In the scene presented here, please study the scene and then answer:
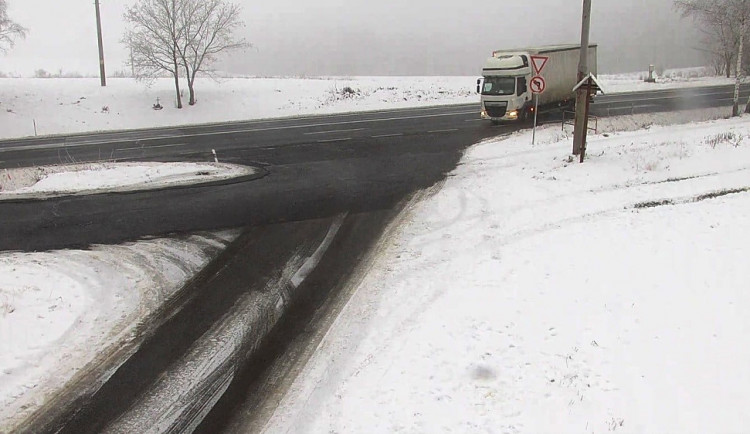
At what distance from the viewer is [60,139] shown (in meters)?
26.7

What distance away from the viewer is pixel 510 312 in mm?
6848

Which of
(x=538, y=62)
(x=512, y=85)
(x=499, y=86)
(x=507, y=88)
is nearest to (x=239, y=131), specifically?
(x=499, y=86)

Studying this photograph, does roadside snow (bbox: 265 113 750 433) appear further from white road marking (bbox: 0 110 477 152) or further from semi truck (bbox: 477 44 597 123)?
white road marking (bbox: 0 110 477 152)

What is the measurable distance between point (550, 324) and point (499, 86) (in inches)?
787

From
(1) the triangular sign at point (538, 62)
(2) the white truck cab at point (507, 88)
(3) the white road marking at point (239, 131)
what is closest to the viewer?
(1) the triangular sign at point (538, 62)

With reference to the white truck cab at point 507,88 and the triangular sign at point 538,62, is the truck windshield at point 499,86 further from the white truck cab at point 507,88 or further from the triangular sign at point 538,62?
the triangular sign at point 538,62

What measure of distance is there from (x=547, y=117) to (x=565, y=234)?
1897cm

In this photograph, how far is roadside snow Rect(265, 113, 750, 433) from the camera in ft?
16.5

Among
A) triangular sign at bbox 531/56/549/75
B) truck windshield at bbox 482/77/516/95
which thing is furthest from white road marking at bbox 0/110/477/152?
triangular sign at bbox 531/56/549/75

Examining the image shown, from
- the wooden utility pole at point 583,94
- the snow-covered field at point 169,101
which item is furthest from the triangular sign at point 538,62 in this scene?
the snow-covered field at point 169,101

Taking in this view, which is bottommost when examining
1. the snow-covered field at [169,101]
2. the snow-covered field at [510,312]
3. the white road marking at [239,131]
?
the snow-covered field at [510,312]

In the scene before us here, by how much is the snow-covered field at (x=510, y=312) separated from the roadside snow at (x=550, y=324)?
23 mm

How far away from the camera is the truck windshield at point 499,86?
24.5 metres

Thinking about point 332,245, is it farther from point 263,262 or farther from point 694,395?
point 694,395
